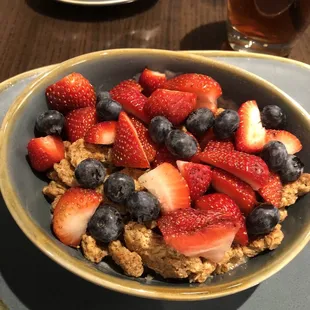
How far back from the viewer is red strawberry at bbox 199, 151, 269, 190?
782 mm

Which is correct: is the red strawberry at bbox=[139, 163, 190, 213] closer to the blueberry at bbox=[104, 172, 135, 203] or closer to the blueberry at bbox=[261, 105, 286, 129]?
the blueberry at bbox=[104, 172, 135, 203]

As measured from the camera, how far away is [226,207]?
76 centimetres

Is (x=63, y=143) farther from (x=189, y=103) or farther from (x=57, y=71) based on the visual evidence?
(x=189, y=103)

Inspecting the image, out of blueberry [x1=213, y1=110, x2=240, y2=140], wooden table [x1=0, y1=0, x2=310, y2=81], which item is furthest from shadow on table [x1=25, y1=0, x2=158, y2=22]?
blueberry [x1=213, y1=110, x2=240, y2=140]

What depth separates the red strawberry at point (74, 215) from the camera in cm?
76

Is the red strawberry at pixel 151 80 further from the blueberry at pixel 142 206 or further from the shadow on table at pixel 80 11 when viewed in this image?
the shadow on table at pixel 80 11

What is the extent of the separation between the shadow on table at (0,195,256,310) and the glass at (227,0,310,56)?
834 mm

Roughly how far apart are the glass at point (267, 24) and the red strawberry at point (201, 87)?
0.45 meters

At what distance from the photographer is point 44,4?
158 centimetres

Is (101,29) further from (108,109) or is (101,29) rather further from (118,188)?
(118,188)

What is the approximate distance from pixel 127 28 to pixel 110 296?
3.40ft

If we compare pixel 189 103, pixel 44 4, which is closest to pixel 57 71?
pixel 189 103

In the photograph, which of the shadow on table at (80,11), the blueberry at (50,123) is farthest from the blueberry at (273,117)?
the shadow on table at (80,11)

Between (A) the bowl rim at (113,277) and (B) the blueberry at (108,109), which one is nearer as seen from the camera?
(A) the bowl rim at (113,277)
